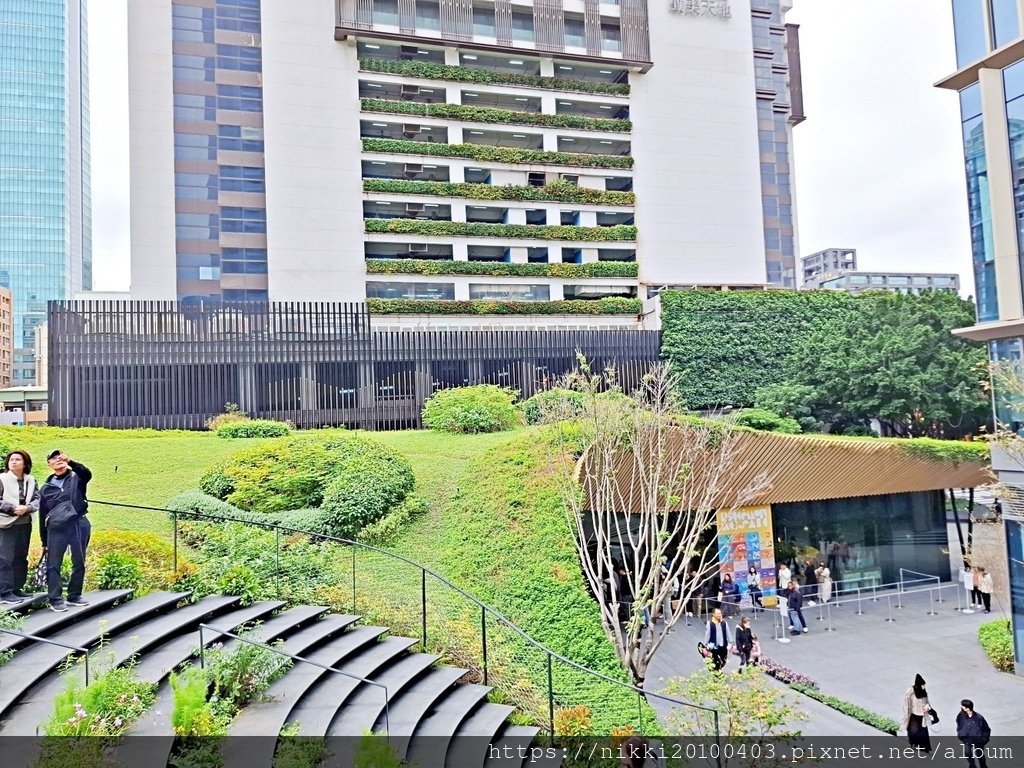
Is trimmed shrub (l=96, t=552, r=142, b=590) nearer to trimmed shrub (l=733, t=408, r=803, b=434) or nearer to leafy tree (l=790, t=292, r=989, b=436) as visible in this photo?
trimmed shrub (l=733, t=408, r=803, b=434)

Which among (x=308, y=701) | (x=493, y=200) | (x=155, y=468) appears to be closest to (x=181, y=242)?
(x=493, y=200)

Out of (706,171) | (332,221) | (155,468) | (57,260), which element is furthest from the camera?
(57,260)

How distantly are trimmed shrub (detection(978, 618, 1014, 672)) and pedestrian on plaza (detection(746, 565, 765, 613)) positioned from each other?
435 cm

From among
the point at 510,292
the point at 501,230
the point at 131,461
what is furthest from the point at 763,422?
the point at 501,230

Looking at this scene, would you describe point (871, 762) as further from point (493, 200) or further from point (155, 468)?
point (493, 200)

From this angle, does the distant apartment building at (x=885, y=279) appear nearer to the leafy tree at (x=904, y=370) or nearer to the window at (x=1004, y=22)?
the leafy tree at (x=904, y=370)

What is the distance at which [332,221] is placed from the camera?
33.3 metres

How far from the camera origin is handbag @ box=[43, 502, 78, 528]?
7.05m

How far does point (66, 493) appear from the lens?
7215mm

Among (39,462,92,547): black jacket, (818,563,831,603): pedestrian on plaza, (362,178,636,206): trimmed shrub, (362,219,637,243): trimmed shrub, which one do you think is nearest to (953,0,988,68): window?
Result: (818,563,831,603): pedestrian on plaza

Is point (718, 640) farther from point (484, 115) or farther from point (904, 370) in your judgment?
point (484, 115)

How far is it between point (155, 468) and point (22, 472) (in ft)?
26.4

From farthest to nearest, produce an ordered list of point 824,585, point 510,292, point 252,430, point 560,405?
point 510,292 < point 252,430 < point 824,585 < point 560,405

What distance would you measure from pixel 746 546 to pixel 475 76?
28.3 meters
